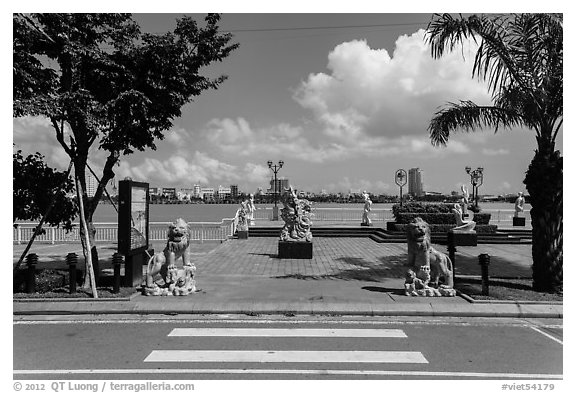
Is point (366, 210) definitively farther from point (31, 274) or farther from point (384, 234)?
point (31, 274)

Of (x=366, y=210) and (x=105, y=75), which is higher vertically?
(x=105, y=75)

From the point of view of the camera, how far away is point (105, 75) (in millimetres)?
9867

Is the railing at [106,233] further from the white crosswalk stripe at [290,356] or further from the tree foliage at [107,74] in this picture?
the white crosswalk stripe at [290,356]

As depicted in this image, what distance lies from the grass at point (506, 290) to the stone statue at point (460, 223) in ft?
31.5

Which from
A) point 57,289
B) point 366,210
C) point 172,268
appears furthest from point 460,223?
point 57,289

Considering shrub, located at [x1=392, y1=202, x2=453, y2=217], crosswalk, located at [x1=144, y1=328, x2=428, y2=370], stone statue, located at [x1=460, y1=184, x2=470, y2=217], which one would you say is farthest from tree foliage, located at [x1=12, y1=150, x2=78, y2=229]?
stone statue, located at [x1=460, y1=184, x2=470, y2=217]

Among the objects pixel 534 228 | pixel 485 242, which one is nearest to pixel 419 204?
pixel 485 242

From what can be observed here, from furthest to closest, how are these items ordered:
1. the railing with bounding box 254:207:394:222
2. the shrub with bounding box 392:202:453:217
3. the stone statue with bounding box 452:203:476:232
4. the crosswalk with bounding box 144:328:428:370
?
the railing with bounding box 254:207:394:222
the shrub with bounding box 392:202:453:217
the stone statue with bounding box 452:203:476:232
the crosswalk with bounding box 144:328:428:370

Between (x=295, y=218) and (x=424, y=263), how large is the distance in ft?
25.7

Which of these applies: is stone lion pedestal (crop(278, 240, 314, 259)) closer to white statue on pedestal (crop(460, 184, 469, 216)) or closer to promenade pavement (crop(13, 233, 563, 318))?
promenade pavement (crop(13, 233, 563, 318))

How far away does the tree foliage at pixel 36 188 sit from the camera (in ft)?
33.4

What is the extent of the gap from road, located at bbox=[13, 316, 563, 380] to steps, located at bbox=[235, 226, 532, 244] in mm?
14309

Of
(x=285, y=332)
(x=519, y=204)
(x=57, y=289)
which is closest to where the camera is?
(x=285, y=332)

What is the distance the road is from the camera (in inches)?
219
